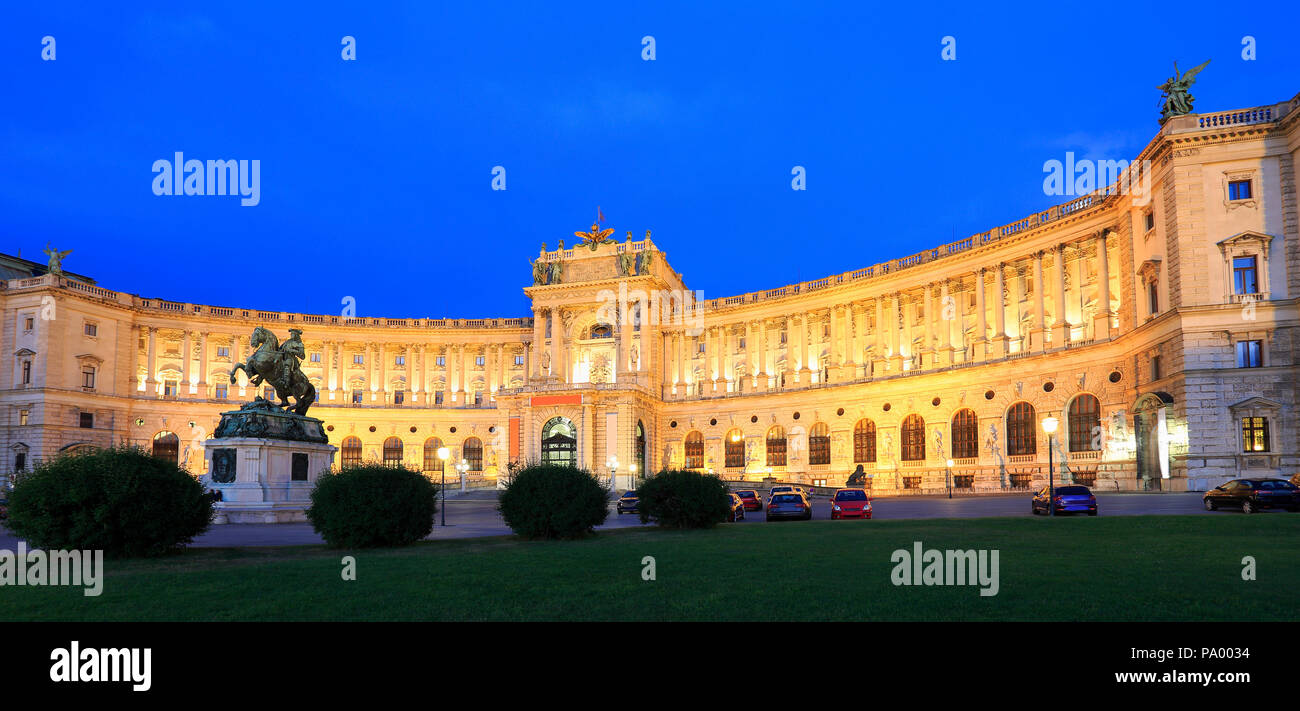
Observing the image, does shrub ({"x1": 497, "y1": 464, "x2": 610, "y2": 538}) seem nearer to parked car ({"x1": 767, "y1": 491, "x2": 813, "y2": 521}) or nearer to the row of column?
parked car ({"x1": 767, "y1": 491, "x2": 813, "y2": 521})

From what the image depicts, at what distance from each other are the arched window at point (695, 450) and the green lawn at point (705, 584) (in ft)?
191

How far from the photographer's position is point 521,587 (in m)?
12.8

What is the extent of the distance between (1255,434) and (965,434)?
21.3m

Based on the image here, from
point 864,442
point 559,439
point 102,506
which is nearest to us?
point 102,506

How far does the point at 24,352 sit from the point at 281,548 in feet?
218

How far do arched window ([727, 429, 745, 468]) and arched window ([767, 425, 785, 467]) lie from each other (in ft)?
8.83

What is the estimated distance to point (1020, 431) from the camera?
57.2 metres

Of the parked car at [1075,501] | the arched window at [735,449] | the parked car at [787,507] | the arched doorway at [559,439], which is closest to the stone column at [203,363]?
the arched doorway at [559,439]

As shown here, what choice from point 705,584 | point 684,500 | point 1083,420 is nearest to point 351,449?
point 1083,420

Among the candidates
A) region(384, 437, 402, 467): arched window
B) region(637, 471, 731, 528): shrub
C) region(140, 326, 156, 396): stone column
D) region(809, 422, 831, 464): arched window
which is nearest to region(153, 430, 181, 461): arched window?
region(140, 326, 156, 396): stone column

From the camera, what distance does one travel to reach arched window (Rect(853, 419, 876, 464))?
67625 mm

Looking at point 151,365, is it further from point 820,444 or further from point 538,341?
point 820,444

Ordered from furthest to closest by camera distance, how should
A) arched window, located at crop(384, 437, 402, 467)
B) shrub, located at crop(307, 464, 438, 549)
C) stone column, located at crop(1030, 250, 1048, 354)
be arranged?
arched window, located at crop(384, 437, 402, 467) < stone column, located at crop(1030, 250, 1048, 354) < shrub, located at crop(307, 464, 438, 549)
